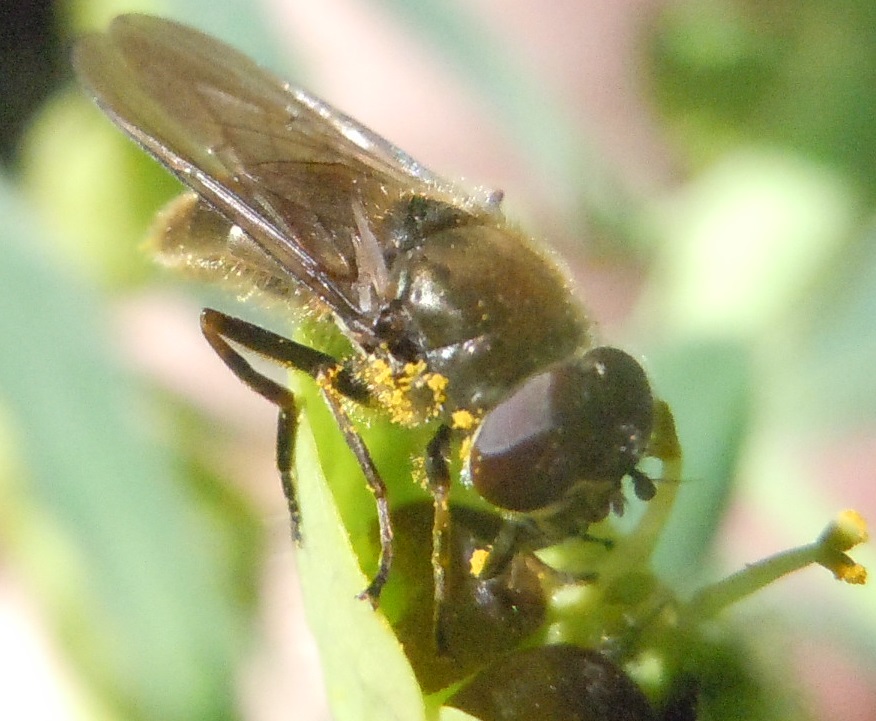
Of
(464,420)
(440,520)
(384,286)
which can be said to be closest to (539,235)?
(384,286)

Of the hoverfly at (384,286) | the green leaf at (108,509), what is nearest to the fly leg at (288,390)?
the hoverfly at (384,286)

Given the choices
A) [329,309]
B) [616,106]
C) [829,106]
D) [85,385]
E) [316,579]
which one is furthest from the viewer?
[616,106]

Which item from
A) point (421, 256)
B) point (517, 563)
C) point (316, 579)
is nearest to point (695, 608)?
point (517, 563)

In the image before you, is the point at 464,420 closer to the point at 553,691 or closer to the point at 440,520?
the point at 440,520

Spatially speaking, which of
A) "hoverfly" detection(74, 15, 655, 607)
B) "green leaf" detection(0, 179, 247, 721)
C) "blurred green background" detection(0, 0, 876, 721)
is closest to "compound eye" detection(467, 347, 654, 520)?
"hoverfly" detection(74, 15, 655, 607)

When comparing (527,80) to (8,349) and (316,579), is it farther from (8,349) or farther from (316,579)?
(316,579)

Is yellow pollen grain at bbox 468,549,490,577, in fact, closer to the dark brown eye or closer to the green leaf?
the dark brown eye
